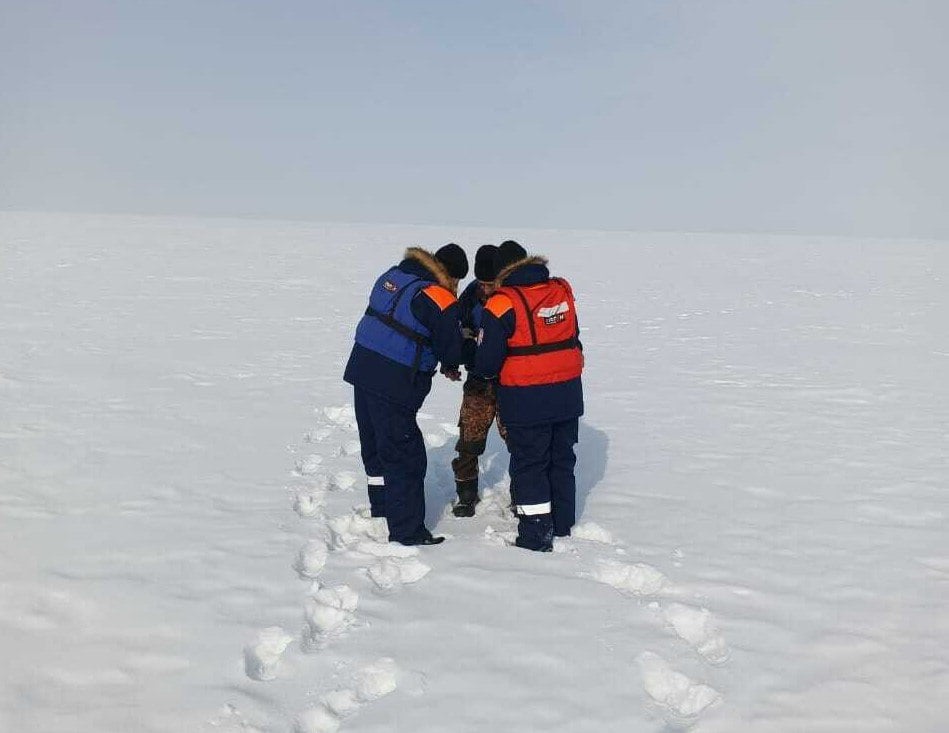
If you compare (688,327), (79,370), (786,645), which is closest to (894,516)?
(786,645)

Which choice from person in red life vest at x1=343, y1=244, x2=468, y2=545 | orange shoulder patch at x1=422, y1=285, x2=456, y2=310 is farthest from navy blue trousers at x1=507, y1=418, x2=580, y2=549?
orange shoulder patch at x1=422, y1=285, x2=456, y2=310

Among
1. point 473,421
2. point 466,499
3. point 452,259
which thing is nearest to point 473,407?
point 473,421

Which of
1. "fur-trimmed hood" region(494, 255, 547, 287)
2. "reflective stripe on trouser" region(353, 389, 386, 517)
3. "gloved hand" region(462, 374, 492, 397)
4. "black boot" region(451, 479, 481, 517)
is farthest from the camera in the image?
"black boot" region(451, 479, 481, 517)

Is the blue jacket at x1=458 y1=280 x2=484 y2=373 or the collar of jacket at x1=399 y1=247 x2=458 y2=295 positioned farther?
the blue jacket at x1=458 y1=280 x2=484 y2=373

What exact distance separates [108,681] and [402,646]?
1227 millimetres

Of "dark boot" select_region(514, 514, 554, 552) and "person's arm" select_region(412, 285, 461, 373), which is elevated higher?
"person's arm" select_region(412, 285, 461, 373)

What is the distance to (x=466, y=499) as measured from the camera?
5344 mm

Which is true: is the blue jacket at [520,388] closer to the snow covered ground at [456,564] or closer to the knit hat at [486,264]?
the knit hat at [486,264]

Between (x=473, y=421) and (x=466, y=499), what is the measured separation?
56 cm

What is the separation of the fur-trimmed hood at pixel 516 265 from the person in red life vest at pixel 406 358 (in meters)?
0.25

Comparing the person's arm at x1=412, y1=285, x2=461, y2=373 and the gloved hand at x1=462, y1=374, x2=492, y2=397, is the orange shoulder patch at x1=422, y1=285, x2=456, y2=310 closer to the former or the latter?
the person's arm at x1=412, y1=285, x2=461, y2=373

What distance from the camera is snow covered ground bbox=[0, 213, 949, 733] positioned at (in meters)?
3.15

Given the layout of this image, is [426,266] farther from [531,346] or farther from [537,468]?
[537,468]

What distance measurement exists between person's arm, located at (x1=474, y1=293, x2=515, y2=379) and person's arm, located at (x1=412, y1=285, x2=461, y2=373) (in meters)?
0.15
